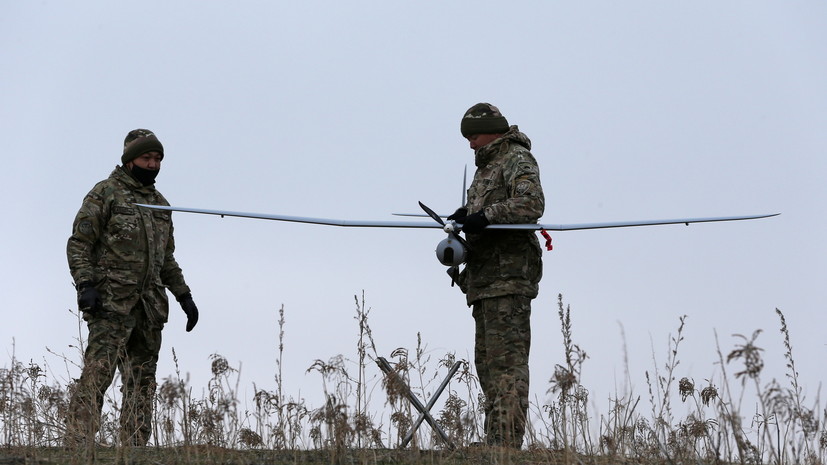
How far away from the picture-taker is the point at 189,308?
25.0 ft

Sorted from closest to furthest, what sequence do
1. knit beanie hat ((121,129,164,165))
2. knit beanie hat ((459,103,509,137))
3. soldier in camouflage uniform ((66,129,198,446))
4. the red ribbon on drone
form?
1. the red ribbon on drone
2. knit beanie hat ((459,103,509,137))
3. soldier in camouflage uniform ((66,129,198,446))
4. knit beanie hat ((121,129,164,165))

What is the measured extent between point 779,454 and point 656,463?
0.68 metres

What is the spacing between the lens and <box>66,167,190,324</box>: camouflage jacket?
6.98 m

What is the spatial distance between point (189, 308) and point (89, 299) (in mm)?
1017

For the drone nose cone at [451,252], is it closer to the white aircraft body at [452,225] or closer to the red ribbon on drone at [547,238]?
the white aircraft body at [452,225]

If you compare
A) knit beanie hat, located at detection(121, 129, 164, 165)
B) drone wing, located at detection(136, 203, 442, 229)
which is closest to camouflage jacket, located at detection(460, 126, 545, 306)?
drone wing, located at detection(136, 203, 442, 229)

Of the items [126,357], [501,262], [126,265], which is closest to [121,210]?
[126,265]

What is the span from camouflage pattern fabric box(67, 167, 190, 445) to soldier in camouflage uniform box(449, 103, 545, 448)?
2.35 meters

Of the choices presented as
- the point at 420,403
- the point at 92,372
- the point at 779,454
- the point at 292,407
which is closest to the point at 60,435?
the point at 92,372

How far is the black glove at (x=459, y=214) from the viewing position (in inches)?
244

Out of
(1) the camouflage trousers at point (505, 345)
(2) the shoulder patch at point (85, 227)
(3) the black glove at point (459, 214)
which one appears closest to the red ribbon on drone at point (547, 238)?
(1) the camouflage trousers at point (505, 345)

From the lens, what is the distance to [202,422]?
508cm

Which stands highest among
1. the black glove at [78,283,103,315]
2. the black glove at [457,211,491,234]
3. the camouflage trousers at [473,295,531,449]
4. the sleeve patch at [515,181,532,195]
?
the sleeve patch at [515,181,532,195]

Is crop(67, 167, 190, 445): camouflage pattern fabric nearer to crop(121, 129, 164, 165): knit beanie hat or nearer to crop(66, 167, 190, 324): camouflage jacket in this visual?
crop(66, 167, 190, 324): camouflage jacket
